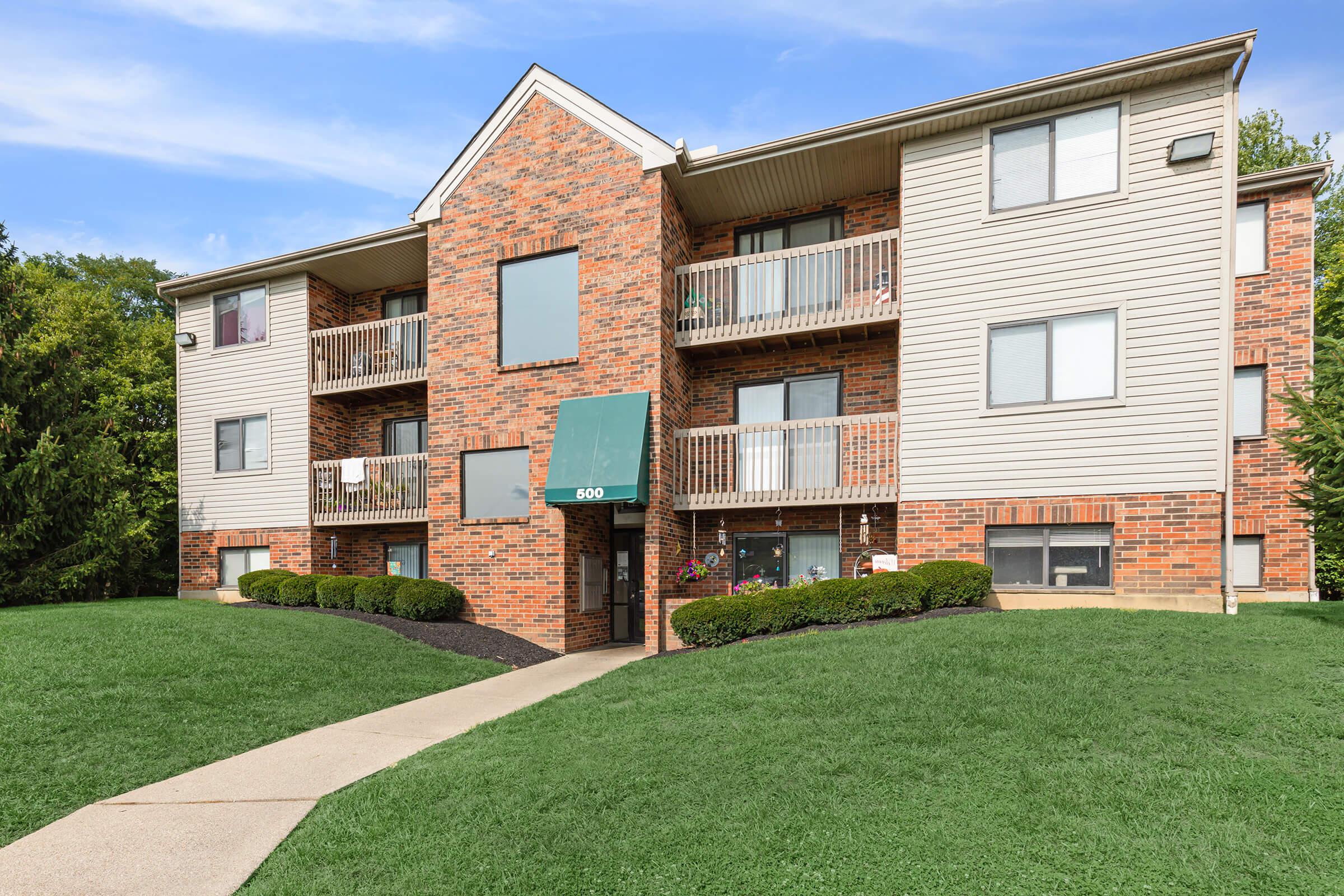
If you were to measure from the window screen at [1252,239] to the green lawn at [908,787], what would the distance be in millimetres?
9660

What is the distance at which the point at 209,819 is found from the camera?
5.18 metres

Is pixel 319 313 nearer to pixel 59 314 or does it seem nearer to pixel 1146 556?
pixel 59 314

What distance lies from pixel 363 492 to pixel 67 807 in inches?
422

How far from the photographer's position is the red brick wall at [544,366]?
12.7m

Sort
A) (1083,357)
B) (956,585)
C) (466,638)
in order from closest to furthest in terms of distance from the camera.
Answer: (956,585) < (1083,357) < (466,638)

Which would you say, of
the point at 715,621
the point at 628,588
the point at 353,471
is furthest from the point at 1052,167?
the point at 353,471

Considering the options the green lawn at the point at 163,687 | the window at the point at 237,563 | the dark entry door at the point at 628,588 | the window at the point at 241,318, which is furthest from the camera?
the window at the point at 241,318

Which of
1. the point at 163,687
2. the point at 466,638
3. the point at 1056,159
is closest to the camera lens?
the point at 163,687

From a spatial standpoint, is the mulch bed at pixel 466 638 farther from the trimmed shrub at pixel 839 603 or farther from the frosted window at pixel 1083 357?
the frosted window at pixel 1083 357

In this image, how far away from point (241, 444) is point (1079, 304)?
59.6ft

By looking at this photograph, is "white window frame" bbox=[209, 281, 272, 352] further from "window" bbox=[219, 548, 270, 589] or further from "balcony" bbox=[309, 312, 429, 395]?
"window" bbox=[219, 548, 270, 589]

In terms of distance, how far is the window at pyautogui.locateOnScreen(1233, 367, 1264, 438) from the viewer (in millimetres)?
13789

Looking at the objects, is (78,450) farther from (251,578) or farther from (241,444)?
(251,578)

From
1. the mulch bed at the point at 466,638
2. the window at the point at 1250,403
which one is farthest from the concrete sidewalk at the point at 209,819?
→ the window at the point at 1250,403
